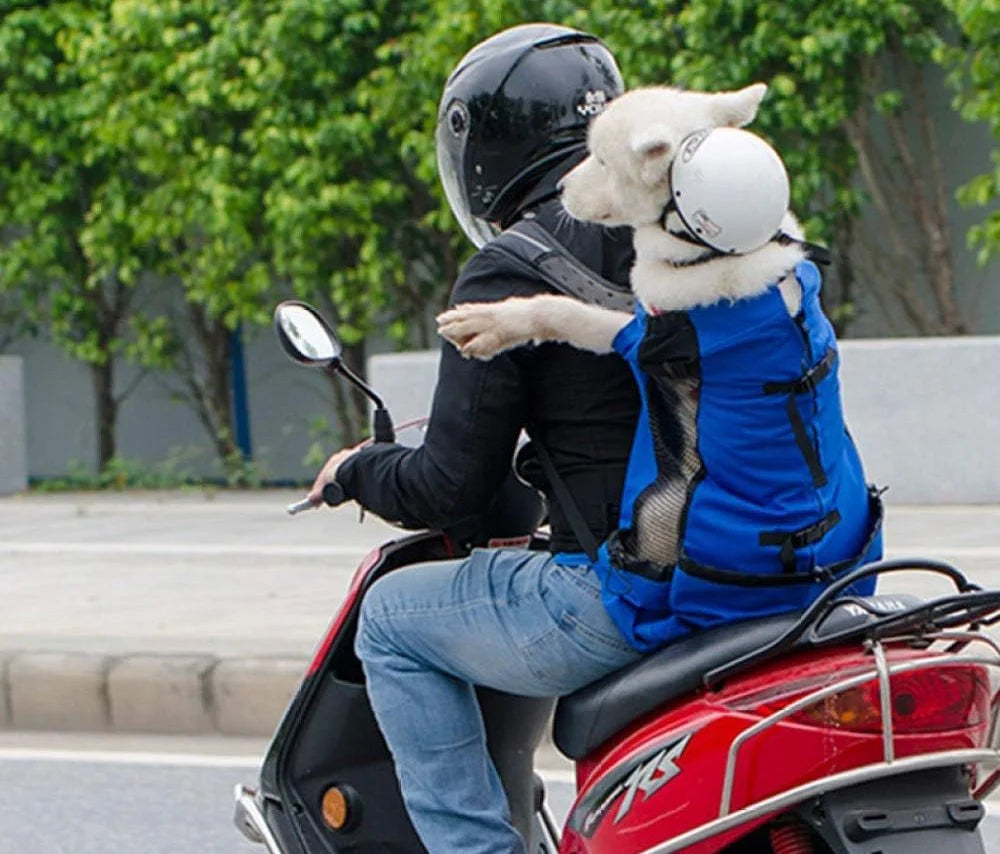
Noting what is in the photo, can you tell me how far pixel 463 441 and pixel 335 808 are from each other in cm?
82

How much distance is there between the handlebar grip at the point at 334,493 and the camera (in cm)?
342

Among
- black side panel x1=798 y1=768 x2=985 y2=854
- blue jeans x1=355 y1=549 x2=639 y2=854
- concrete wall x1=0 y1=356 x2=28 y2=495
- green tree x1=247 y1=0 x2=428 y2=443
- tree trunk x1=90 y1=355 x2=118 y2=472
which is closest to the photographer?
black side panel x1=798 y1=768 x2=985 y2=854

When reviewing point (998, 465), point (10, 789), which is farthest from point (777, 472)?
point (998, 465)

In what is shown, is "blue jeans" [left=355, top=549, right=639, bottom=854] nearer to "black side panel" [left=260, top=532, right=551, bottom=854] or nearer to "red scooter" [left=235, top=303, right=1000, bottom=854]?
"red scooter" [left=235, top=303, right=1000, bottom=854]

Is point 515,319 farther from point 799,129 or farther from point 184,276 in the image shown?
point 184,276

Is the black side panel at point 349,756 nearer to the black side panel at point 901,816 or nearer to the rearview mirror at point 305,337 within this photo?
the rearview mirror at point 305,337

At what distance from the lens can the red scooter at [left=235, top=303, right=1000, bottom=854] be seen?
2789 millimetres

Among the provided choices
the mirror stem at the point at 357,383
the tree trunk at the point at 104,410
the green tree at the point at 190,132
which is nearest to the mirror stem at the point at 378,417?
the mirror stem at the point at 357,383

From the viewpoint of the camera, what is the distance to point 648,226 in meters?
2.92

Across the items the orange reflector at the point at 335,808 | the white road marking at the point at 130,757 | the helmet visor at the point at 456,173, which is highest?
the helmet visor at the point at 456,173

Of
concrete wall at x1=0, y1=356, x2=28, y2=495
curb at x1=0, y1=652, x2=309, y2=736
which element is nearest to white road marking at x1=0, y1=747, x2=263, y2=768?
curb at x1=0, y1=652, x2=309, y2=736

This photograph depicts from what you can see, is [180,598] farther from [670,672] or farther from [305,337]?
[670,672]

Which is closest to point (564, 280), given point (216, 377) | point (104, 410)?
point (216, 377)

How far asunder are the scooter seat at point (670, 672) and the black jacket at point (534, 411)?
9.4 inches
